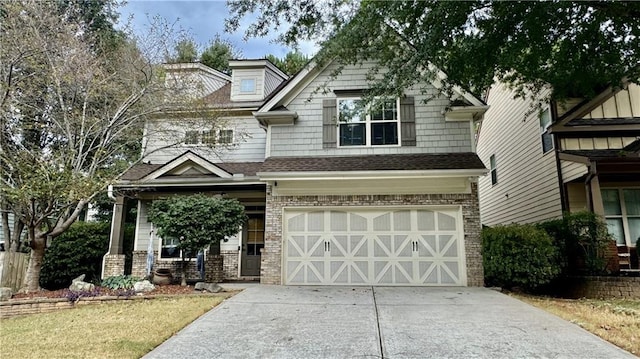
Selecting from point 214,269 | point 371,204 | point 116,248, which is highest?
point 371,204

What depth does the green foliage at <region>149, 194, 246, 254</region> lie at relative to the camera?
9609 mm

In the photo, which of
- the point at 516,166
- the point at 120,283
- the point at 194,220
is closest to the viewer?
the point at 120,283

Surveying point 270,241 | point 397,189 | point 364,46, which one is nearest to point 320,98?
point 364,46

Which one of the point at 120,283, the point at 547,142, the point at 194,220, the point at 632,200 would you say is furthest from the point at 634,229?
the point at 120,283

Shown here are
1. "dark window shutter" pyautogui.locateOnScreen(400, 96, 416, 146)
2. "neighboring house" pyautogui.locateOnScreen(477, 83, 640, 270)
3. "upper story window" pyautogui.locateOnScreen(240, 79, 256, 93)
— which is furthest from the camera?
"upper story window" pyautogui.locateOnScreen(240, 79, 256, 93)

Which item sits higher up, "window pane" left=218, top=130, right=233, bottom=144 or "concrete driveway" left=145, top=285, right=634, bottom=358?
"window pane" left=218, top=130, right=233, bottom=144

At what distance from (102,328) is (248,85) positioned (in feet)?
34.8

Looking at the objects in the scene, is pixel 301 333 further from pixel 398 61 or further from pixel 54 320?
pixel 398 61

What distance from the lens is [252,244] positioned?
12734 millimetres

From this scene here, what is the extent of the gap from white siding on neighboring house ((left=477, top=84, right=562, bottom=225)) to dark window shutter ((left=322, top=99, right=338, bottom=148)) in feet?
18.5

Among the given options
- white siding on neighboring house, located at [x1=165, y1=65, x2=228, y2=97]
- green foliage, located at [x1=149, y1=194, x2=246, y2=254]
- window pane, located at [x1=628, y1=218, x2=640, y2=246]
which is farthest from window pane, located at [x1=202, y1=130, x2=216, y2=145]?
window pane, located at [x1=628, y1=218, x2=640, y2=246]

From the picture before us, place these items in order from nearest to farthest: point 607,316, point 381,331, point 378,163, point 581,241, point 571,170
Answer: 1. point 381,331
2. point 607,316
3. point 581,241
4. point 378,163
5. point 571,170

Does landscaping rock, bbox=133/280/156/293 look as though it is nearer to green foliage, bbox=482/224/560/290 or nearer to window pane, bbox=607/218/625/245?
green foliage, bbox=482/224/560/290

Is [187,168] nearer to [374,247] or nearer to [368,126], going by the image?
[368,126]
